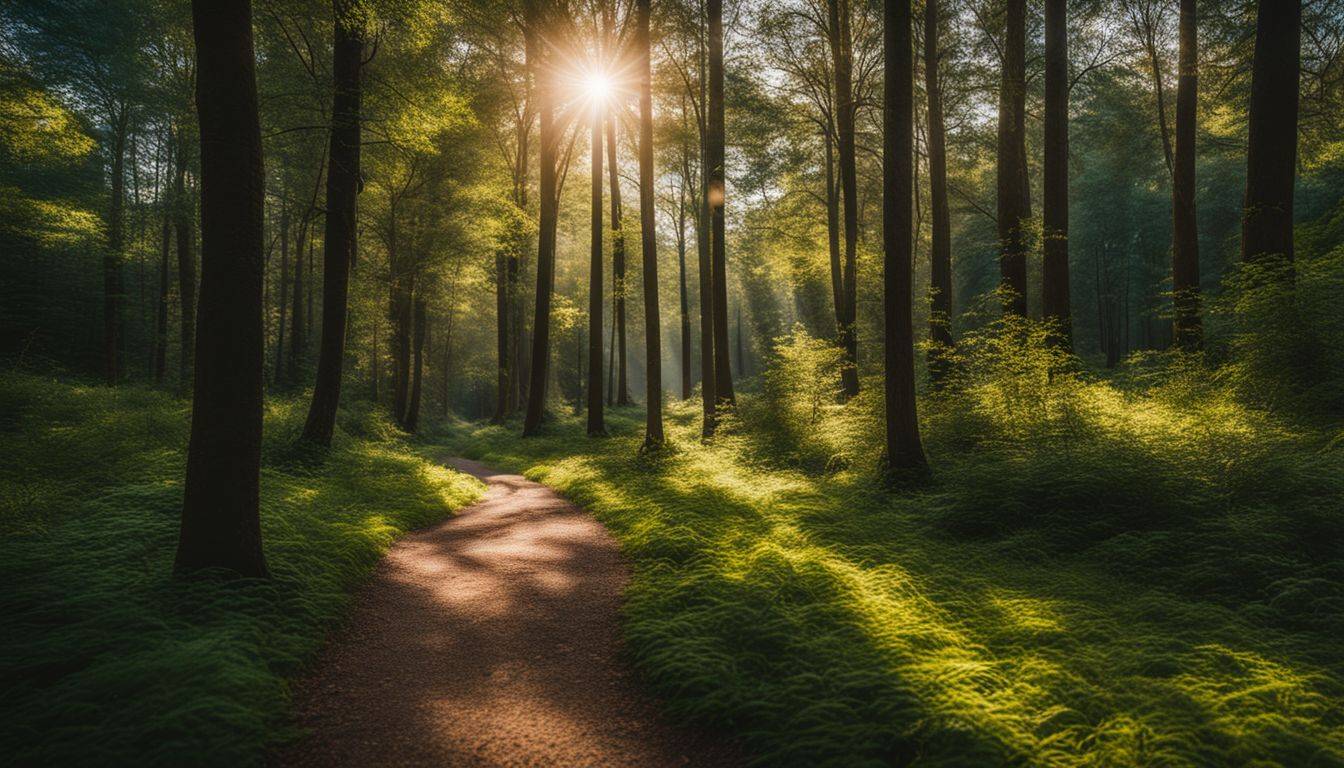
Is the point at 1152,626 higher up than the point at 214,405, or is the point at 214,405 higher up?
the point at 214,405

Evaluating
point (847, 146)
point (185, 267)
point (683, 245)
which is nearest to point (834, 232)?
point (847, 146)

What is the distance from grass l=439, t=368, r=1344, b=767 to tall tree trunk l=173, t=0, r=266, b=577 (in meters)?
3.60

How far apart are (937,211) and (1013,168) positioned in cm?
304

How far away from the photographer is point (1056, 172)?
10078 millimetres

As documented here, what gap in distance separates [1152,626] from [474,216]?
64.4 feet

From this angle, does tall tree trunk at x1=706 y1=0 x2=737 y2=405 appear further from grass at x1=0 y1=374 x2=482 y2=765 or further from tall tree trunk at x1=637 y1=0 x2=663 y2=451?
grass at x1=0 y1=374 x2=482 y2=765

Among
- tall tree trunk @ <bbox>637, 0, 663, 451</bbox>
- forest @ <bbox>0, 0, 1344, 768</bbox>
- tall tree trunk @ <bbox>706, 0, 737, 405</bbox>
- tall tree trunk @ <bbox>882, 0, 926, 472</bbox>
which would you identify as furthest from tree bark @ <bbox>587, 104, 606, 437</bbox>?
tall tree trunk @ <bbox>882, 0, 926, 472</bbox>

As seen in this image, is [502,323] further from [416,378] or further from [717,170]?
[717,170]

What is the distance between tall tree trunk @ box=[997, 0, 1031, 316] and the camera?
1022 centimetres

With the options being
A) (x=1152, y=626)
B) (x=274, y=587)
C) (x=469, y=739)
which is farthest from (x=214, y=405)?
(x=1152, y=626)

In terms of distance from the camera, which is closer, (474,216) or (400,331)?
(474,216)

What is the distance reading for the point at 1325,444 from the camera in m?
5.71

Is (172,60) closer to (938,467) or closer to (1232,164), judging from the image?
(938,467)

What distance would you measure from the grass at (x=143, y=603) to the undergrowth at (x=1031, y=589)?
258 cm
